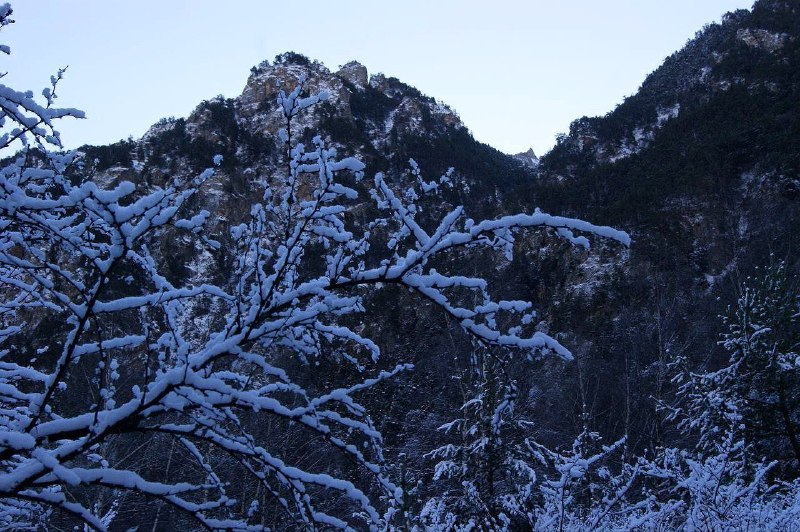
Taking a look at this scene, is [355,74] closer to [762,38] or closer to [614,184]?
[614,184]

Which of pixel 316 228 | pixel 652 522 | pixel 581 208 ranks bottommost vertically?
pixel 652 522

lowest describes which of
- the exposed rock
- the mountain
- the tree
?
the tree

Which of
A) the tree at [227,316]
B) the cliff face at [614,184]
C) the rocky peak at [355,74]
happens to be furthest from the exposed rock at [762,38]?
the tree at [227,316]

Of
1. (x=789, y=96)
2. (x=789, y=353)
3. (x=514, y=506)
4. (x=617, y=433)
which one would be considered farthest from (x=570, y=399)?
(x=789, y=96)

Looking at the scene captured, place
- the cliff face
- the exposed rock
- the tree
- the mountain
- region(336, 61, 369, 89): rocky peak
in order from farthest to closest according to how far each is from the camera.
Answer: region(336, 61, 369, 89): rocky peak < the exposed rock < the cliff face < the mountain < the tree

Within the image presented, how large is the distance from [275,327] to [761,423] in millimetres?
10649

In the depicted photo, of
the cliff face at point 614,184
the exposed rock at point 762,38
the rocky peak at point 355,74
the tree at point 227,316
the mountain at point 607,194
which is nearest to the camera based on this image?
the tree at point 227,316

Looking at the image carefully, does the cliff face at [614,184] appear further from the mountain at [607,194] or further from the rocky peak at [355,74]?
the rocky peak at [355,74]

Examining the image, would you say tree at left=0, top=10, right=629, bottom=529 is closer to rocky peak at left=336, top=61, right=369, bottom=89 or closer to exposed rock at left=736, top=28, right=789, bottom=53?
exposed rock at left=736, top=28, right=789, bottom=53

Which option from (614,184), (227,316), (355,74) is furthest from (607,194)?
(355,74)

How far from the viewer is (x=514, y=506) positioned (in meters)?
6.07

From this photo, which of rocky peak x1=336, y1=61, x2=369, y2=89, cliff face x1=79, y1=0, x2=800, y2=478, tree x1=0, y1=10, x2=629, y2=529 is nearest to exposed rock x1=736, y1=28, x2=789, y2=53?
cliff face x1=79, y1=0, x2=800, y2=478

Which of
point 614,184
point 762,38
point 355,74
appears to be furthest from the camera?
point 355,74

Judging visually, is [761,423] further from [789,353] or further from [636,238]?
[636,238]
